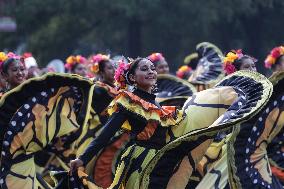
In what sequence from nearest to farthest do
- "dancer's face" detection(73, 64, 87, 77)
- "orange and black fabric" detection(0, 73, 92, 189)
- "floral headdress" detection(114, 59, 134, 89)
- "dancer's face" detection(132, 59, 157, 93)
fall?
"dancer's face" detection(132, 59, 157, 93), "floral headdress" detection(114, 59, 134, 89), "orange and black fabric" detection(0, 73, 92, 189), "dancer's face" detection(73, 64, 87, 77)

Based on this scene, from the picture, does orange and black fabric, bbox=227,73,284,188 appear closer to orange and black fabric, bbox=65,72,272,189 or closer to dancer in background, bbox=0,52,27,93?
orange and black fabric, bbox=65,72,272,189

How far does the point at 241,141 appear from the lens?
28.8 ft

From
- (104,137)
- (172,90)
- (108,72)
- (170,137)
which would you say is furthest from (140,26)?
(104,137)

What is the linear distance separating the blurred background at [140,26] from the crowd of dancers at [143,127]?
56.0 ft

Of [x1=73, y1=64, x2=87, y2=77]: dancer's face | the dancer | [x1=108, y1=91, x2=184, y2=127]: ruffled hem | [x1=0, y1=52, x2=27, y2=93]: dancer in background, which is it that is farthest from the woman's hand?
[x1=73, y1=64, x2=87, y2=77]: dancer's face

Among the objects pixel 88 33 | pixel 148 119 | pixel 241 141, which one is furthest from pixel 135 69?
pixel 88 33

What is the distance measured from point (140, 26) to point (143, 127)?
949 inches

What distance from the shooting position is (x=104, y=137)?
7.81 meters

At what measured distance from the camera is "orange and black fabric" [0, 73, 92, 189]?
30.4 ft

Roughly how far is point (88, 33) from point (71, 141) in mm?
21561

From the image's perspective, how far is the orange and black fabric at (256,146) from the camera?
8672 millimetres

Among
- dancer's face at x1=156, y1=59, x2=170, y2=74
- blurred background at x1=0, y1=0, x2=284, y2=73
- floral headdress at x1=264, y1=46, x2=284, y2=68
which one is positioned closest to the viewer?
floral headdress at x1=264, y1=46, x2=284, y2=68

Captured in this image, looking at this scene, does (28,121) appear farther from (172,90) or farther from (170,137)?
(172,90)

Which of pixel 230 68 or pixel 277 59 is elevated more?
pixel 230 68
